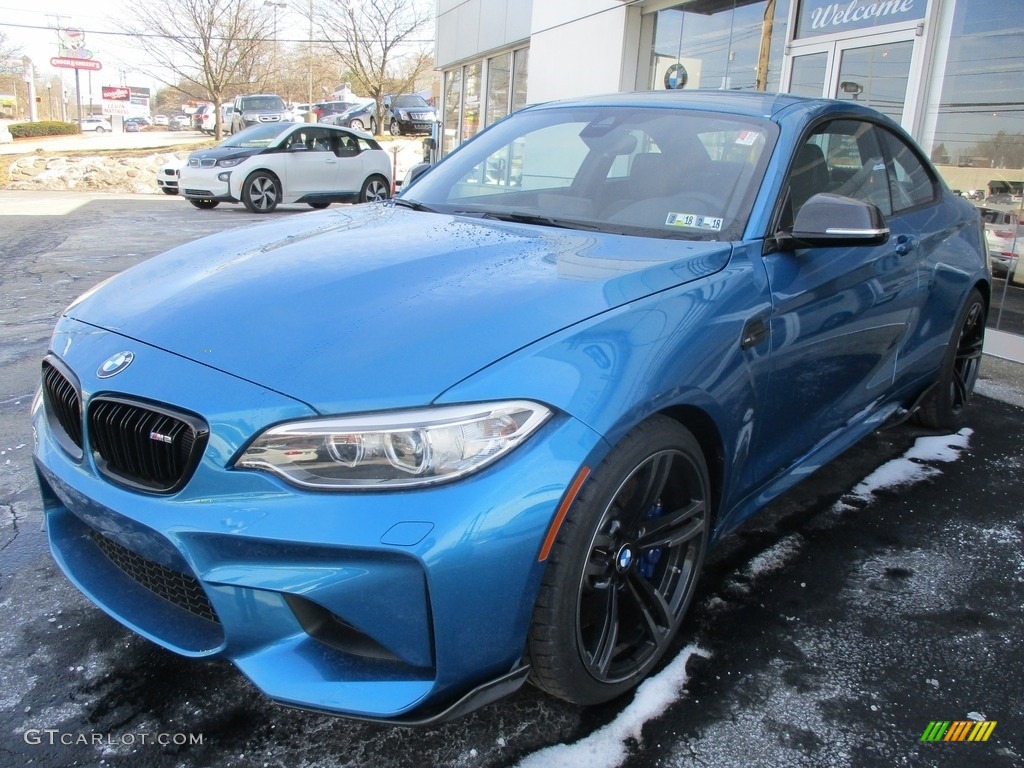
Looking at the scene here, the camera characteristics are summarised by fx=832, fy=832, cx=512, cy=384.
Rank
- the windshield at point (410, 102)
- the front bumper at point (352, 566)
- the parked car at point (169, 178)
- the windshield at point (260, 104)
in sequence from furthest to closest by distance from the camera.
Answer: the windshield at point (410, 102) → the windshield at point (260, 104) → the parked car at point (169, 178) → the front bumper at point (352, 566)

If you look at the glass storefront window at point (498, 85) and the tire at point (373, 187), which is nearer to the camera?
the glass storefront window at point (498, 85)

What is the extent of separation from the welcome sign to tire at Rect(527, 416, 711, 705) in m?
6.55

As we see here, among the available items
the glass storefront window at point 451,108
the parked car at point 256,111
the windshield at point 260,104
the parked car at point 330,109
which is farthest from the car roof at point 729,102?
the parked car at point 330,109

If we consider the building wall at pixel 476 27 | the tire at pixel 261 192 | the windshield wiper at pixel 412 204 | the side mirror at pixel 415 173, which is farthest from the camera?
the building wall at pixel 476 27

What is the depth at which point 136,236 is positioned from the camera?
10969mm

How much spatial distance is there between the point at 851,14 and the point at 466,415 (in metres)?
7.89

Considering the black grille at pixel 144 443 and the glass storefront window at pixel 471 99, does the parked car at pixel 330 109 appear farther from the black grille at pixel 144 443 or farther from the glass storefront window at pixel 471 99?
the black grille at pixel 144 443

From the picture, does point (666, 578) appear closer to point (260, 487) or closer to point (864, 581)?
point (864, 581)

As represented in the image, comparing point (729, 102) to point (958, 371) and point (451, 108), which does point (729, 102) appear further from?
point (451, 108)

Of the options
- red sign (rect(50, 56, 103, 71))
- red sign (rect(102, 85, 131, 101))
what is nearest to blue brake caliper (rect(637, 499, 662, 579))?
red sign (rect(50, 56, 103, 71))

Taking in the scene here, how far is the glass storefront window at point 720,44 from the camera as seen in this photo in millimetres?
8859

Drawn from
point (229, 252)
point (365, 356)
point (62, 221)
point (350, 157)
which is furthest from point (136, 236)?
point (365, 356)

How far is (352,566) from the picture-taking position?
5.28 ft

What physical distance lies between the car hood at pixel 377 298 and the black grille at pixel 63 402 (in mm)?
173
